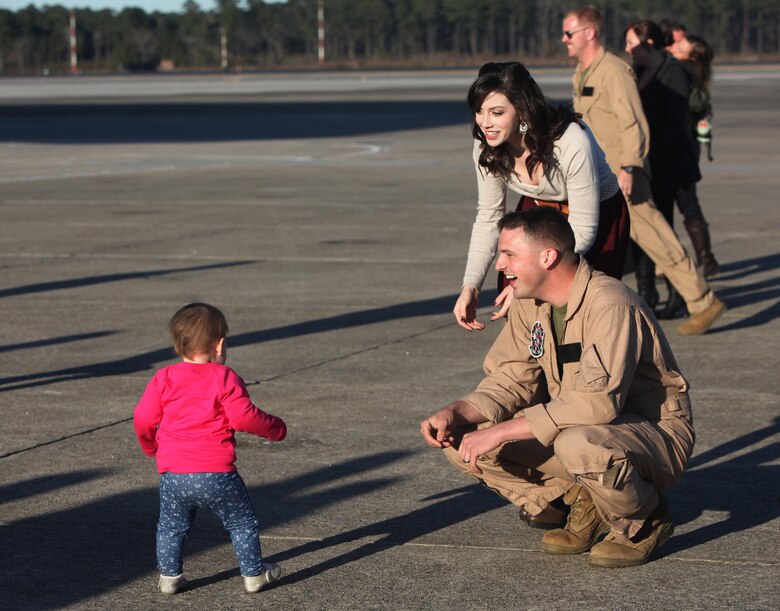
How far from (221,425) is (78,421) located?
2.71 metres

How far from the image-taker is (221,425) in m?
4.43

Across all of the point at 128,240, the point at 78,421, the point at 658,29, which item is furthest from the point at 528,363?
the point at 128,240

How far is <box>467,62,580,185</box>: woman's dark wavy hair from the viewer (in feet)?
16.6

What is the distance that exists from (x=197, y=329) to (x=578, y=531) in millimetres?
1553

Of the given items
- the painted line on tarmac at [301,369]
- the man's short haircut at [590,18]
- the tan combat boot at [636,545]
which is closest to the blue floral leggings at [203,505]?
the tan combat boot at [636,545]

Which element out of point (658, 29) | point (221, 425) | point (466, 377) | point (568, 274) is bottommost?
point (466, 377)

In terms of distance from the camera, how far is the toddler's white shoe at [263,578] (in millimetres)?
4562

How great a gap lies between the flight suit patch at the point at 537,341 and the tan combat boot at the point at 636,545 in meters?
0.65

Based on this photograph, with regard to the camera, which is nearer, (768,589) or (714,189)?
(768,589)

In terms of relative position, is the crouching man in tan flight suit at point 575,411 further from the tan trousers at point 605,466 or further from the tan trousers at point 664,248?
the tan trousers at point 664,248

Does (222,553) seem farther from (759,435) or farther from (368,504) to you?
(759,435)

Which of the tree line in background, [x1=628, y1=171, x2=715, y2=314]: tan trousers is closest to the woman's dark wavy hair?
[x1=628, y1=171, x2=715, y2=314]: tan trousers

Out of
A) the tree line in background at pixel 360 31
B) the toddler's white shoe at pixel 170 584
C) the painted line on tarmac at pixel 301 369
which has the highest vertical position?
the tree line in background at pixel 360 31

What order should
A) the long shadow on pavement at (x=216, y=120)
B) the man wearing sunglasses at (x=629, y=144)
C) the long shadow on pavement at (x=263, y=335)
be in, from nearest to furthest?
the long shadow on pavement at (x=263, y=335) → the man wearing sunglasses at (x=629, y=144) → the long shadow on pavement at (x=216, y=120)
